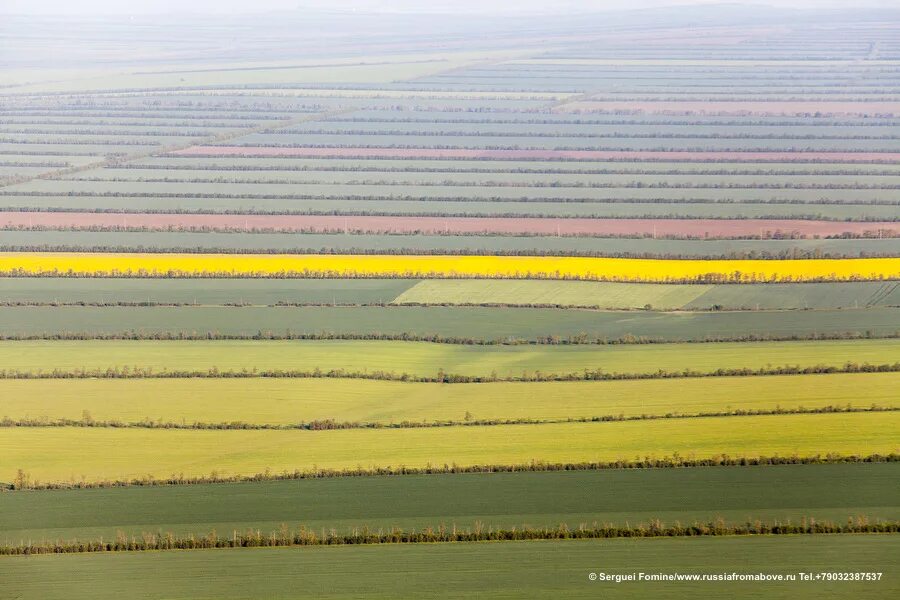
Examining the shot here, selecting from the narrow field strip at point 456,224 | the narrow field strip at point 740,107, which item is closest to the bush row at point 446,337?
the narrow field strip at point 456,224

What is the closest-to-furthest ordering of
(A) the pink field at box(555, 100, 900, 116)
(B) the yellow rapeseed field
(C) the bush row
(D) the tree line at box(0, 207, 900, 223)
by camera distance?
(C) the bush row
(B) the yellow rapeseed field
(D) the tree line at box(0, 207, 900, 223)
(A) the pink field at box(555, 100, 900, 116)

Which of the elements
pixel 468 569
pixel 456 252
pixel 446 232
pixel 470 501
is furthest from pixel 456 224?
pixel 468 569

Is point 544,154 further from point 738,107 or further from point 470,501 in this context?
point 470,501

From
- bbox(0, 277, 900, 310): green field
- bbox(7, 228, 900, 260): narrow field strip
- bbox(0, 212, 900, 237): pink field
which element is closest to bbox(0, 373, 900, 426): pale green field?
bbox(0, 277, 900, 310): green field

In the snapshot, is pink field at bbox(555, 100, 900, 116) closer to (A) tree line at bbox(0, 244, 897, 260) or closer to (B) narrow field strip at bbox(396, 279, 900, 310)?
(A) tree line at bbox(0, 244, 897, 260)

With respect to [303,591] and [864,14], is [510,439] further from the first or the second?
[864,14]

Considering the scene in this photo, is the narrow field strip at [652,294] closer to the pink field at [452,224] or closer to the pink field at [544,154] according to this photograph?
the pink field at [452,224]
